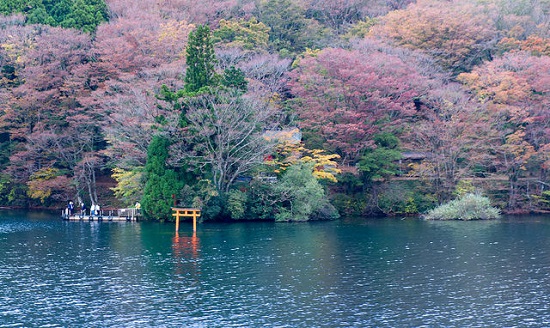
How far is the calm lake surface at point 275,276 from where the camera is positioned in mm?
24938

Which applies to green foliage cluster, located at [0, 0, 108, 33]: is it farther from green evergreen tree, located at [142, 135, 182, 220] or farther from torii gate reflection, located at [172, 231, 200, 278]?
torii gate reflection, located at [172, 231, 200, 278]

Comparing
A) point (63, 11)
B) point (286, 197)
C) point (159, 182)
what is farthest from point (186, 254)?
point (63, 11)

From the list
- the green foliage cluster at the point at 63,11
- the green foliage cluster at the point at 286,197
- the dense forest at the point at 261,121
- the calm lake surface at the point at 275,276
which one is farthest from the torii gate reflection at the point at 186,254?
the green foliage cluster at the point at 63,11

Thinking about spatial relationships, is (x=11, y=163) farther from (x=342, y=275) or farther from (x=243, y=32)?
(x=342, y=275)

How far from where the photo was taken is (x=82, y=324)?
2383cm

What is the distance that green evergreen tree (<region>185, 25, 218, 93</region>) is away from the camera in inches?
2009

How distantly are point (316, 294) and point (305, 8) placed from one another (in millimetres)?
58178

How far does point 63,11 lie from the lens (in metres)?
70.3

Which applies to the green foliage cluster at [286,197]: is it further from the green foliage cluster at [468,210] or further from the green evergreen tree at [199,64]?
the green foliage cluster at [468,210]

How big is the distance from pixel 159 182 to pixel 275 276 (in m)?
20.4

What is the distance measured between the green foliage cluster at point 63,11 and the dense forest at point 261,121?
1.18 ft

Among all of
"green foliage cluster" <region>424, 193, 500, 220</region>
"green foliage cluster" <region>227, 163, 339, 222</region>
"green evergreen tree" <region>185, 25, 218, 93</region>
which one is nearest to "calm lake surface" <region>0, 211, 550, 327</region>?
"green foliage cluster" <region>227, 163, 339, 222</region>

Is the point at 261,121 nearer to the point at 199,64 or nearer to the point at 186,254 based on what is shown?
the point at 199,64

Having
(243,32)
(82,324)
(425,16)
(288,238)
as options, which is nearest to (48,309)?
(82,324)
